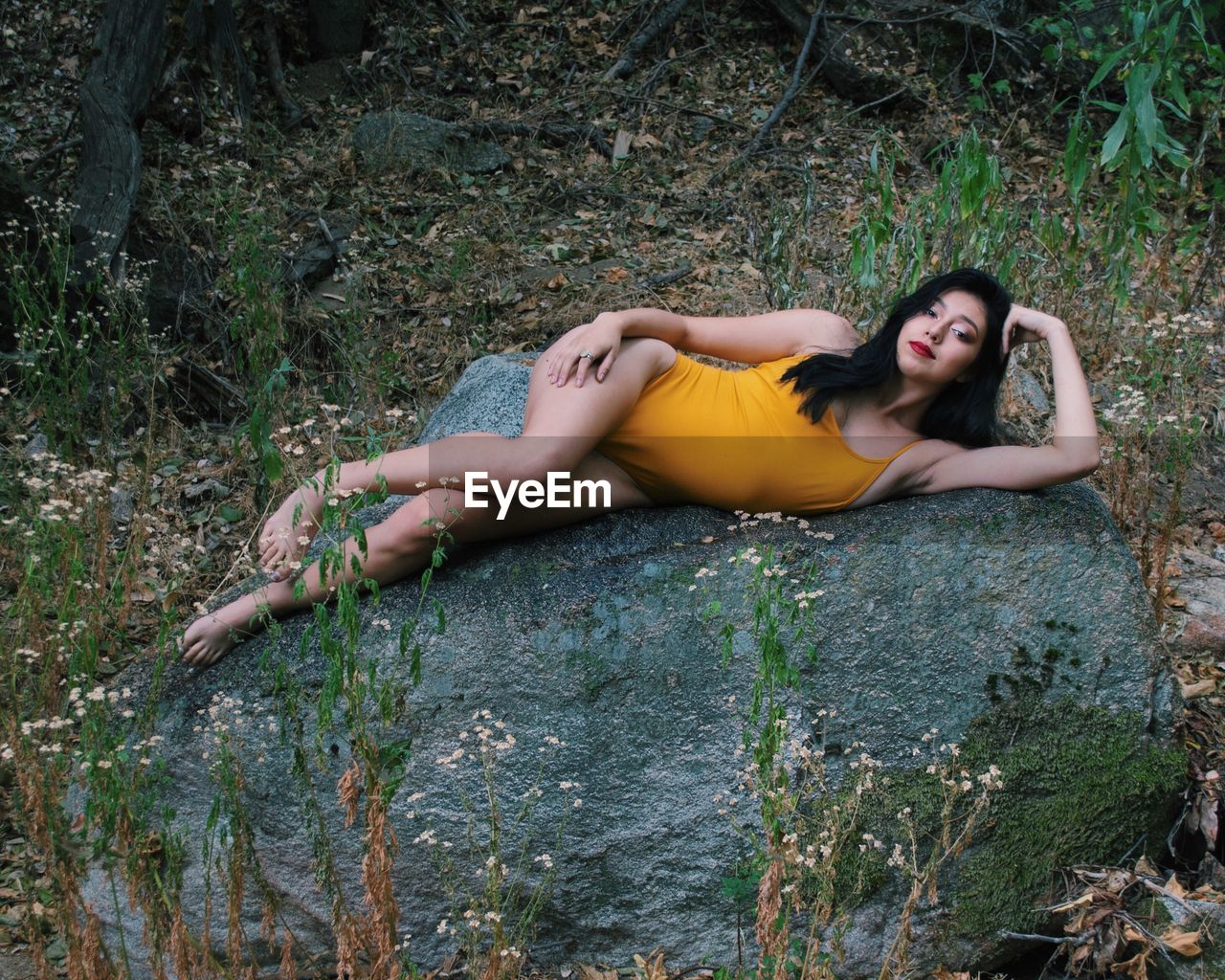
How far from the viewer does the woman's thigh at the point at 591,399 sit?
3057 millimetres

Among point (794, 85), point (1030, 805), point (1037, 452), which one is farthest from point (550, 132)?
point (1030, 805)

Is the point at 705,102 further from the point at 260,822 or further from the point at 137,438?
the point at 260,822

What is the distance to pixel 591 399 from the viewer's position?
309 cm

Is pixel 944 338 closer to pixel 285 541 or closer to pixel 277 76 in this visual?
pixel 285 541

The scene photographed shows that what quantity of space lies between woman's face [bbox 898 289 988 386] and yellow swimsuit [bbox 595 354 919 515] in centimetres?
23

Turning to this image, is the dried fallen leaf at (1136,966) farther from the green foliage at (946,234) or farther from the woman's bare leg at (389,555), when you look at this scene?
the green foliage at (946,234)

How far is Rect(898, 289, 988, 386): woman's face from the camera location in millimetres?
3170

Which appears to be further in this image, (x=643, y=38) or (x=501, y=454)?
(x=643, y=38)

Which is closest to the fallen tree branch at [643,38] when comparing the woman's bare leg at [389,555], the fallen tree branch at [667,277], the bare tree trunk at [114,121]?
the fallen tree branch at [667,277]

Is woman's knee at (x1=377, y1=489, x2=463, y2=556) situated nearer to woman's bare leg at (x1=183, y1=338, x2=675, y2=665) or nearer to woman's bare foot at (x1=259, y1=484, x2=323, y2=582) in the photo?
woman's bare leg at (x1=183, y1=338, x2=675, y2=665)

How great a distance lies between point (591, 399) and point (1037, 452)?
1143mm

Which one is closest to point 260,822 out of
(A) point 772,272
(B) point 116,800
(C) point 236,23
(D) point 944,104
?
(B) point 116,800

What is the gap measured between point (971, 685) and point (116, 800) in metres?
1.90

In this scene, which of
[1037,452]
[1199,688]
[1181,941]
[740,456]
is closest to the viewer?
[1181,941]
